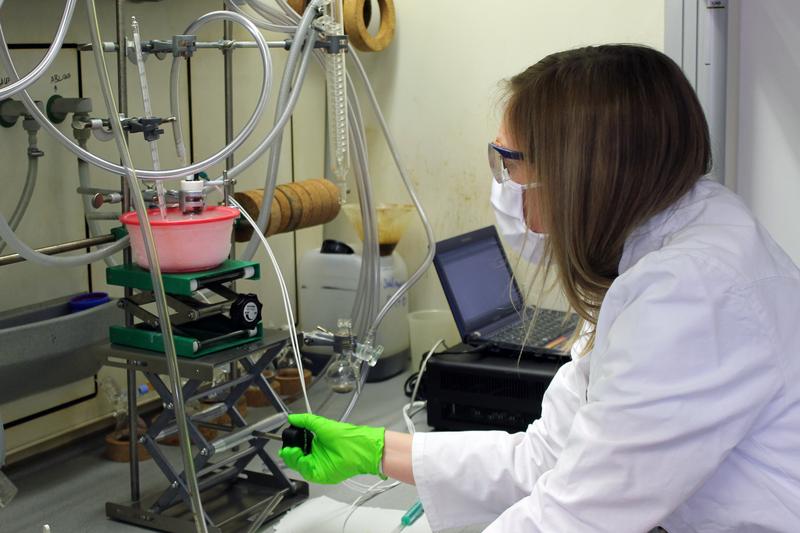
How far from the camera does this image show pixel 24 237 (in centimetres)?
184

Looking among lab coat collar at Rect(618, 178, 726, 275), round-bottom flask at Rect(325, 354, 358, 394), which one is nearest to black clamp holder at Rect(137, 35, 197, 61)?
round-bottom flask at Rect(325, 354, 358, 394)

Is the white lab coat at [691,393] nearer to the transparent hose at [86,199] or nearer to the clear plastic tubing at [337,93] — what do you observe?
the clear plastic tubing at [337,93]

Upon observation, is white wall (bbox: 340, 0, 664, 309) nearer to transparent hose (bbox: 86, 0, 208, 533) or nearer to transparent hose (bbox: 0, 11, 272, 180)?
transparent hose (bbox: 0, 11, 272, 180)

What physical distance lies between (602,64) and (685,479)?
0.46 meters

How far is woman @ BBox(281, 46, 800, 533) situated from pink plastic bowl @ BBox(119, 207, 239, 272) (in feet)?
1.77

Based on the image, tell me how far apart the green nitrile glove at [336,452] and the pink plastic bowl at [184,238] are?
324mm

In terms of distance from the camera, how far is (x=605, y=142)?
3.48 feet

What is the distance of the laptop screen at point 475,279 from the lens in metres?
2.12

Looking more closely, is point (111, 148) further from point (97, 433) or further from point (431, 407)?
point (431, 407)

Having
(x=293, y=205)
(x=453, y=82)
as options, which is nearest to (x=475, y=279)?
(x=293, y=205)

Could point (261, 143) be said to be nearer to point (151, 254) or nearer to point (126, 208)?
point (126, 208)

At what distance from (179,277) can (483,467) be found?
56 cm

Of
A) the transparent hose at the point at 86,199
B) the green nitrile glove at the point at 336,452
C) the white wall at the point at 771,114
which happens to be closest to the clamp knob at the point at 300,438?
the green nitrile glove at the point at 336,452

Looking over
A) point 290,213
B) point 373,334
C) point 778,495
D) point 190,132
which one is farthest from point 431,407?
point 778,495
